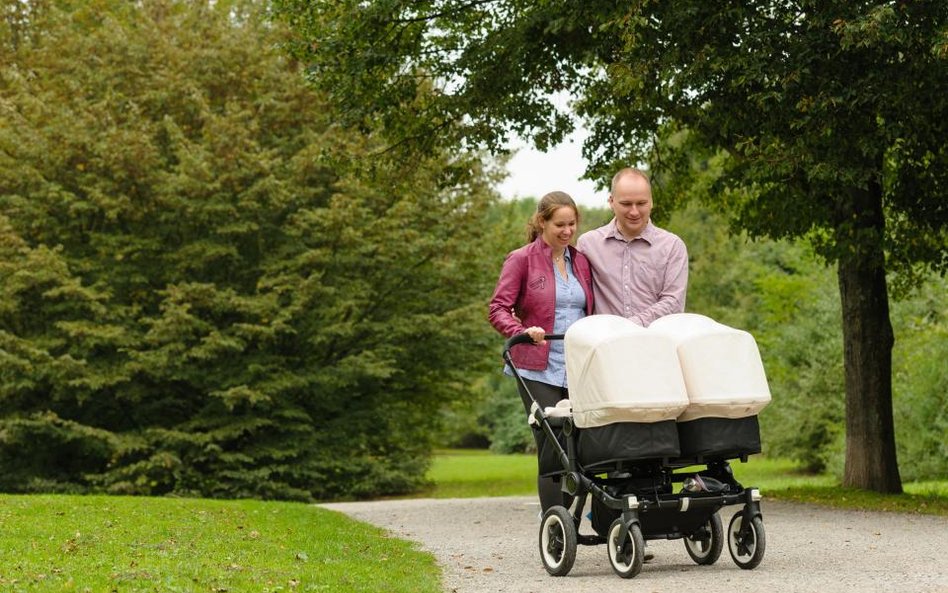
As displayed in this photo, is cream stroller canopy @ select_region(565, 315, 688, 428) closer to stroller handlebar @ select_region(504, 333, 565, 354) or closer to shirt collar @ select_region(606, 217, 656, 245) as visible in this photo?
stroller handlebar @ select_region(504, 333, 565, 354)

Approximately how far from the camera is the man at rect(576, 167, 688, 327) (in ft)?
23.9

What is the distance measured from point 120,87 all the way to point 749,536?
2070cm

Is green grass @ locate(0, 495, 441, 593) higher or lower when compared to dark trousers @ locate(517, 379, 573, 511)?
lower

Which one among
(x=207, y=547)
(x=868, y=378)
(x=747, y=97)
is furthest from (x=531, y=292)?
(x=868, y=378)

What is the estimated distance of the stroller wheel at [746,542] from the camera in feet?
22.6

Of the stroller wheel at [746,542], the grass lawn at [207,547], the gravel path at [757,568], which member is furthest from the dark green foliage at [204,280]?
the stroller wheel at [746,542]

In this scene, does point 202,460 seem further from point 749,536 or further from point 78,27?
point 749,536

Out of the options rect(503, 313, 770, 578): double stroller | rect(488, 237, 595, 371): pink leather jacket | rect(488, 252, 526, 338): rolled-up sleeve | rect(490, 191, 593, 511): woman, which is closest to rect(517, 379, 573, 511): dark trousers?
rect(490, 191, 593, 511): woman

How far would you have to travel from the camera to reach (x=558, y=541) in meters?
7.14

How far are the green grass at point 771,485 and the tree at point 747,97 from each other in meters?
0.82

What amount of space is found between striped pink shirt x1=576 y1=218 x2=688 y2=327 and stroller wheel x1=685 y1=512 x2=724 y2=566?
1.23 meters

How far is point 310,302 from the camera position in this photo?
23.4m

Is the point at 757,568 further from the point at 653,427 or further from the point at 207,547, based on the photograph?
the point at 207,547

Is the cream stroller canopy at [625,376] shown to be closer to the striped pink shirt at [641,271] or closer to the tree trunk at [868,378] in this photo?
the striped pink shirt at [641,271]
